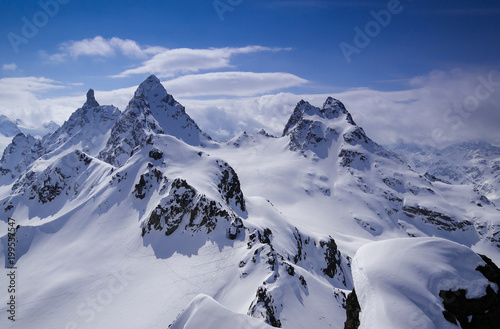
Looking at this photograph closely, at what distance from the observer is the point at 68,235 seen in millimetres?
73938

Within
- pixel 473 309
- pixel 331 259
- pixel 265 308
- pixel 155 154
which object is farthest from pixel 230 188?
pixel 473 309

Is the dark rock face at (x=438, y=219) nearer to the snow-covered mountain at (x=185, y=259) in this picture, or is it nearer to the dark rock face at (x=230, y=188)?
the snow-covered mountain at (x=185, y=259)

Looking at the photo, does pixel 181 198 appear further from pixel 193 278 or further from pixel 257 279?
pixel 257 279

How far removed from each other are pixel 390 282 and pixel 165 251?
51.4 meters

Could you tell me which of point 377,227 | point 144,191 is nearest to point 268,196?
point 377,227

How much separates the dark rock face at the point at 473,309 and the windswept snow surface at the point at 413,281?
204 mm

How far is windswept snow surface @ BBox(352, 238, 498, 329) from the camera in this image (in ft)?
33.4

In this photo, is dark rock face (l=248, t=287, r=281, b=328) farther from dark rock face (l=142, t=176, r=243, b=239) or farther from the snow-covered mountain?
dark rock face (l=142, t=176, r=243, b=239)

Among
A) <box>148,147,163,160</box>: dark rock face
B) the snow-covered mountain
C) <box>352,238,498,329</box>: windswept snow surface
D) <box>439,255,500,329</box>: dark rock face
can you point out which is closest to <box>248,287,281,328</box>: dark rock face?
the snow-covered mountain

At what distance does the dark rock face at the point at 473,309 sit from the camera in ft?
34.2

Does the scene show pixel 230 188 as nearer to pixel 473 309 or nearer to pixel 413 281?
pixel 413 281

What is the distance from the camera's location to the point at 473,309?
10.5 metres

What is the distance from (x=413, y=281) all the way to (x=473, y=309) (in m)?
2.41

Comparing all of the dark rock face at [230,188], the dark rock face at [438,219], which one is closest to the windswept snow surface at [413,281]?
the dark rock face at [230,188]
